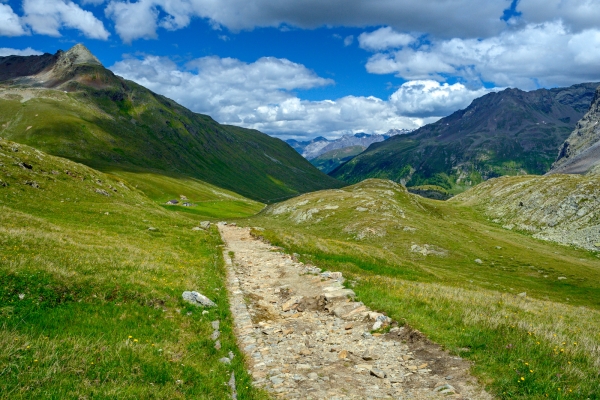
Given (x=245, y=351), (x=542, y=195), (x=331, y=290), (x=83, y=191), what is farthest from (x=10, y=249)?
(x=542, y=195)

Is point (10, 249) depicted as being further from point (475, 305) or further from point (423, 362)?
point (475, 305)

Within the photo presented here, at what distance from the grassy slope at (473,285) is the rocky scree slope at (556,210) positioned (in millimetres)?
9259

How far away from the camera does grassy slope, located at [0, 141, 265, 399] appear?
9.39 meters

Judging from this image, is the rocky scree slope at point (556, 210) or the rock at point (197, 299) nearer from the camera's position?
the rock at point (197, 299)

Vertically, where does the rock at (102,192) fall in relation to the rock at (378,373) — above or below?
above

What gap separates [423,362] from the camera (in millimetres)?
13148

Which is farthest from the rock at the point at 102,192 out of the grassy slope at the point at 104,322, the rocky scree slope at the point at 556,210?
the rocky scree slope at the point at 556,210

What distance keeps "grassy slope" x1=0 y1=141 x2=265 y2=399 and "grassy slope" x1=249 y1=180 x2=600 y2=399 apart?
8.47 meters

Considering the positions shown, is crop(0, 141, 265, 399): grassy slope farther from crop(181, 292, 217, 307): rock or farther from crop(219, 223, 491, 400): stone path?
crop(219, 223, 491, 400): stone path

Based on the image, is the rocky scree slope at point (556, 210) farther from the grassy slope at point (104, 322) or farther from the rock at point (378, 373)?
the grassy slope at point (104, 322)

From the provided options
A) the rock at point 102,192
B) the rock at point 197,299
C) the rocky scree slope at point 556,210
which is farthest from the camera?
the rocky scree slope at point 556,210

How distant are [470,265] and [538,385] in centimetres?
6832

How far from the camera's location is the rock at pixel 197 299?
59.0 ft

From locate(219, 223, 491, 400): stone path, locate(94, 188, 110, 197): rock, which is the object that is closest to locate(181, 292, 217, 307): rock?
locate(219, 223, 491, 400): stone path
